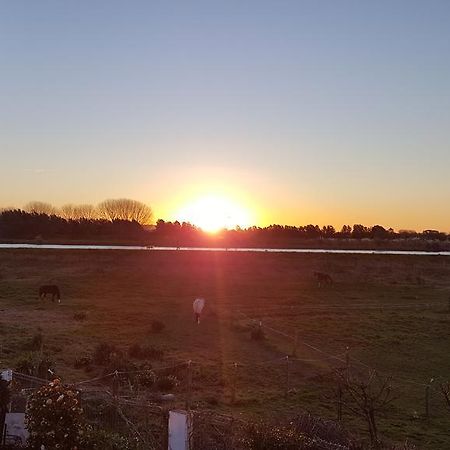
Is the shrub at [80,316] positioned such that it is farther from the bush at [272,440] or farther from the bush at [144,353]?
the bush at [272,440]

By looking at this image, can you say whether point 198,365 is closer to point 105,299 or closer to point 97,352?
point 97,352

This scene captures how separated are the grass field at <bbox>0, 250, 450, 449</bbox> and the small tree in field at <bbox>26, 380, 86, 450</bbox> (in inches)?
275

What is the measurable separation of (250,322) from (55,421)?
21.0 m

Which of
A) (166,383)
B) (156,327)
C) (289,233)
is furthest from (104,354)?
(289,233)

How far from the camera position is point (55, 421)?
10.5m

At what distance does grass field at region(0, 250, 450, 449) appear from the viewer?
19.2 metres

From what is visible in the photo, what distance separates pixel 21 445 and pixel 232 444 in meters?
4.24

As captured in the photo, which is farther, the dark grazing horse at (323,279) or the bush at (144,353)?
the dark grazing horse at (323,279)

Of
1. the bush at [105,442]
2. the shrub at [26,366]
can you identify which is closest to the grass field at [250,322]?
the shrub at [26,366]

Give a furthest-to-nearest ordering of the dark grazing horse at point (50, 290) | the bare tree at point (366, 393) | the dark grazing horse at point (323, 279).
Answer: the dark grazing horse at point (323, 279), the dark grazing horse at point (50, 290), the bare tree at point (366, 393)

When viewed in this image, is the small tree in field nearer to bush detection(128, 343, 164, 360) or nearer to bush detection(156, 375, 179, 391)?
bush detection(156, 375, 179, 391)

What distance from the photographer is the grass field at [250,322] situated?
1916 centimetres

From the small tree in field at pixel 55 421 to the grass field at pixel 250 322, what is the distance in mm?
6995

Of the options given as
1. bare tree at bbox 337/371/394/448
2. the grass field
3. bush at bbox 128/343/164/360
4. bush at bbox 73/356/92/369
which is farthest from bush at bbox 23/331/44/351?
bare tree at bbox 337/371/394/448
